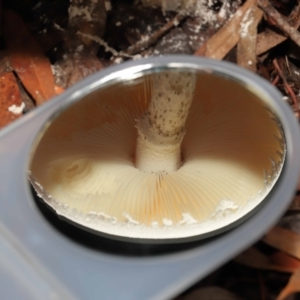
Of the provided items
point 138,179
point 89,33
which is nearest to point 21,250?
point 138,179

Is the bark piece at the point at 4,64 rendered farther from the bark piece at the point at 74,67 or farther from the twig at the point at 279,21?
the twig at the point at 279,21

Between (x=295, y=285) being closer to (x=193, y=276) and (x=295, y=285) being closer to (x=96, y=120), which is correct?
(x=193, y=276)

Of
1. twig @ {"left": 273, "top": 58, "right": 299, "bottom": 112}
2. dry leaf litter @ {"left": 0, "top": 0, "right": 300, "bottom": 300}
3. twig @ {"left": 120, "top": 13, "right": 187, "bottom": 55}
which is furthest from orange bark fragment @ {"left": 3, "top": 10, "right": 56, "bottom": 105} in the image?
twig @ {"left": 273, "top": 58, "right": 299, "bottom": 112}

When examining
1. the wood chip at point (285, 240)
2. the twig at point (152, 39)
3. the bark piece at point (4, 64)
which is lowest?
the wood chip at point (285, 240)

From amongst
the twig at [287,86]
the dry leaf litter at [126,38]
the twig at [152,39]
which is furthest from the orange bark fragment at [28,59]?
the twig at [287,86]

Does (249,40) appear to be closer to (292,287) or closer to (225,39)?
(225,39)

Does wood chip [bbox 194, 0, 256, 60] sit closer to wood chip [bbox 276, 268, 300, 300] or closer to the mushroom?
the mushroom
